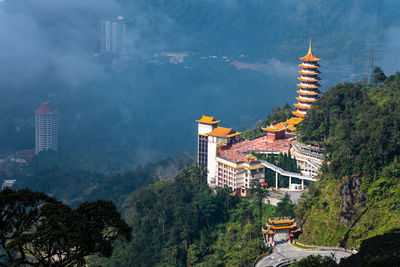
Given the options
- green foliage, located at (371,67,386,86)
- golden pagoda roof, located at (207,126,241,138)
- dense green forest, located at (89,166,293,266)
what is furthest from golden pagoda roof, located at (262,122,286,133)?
green foliage, located at (371,67,386,86)

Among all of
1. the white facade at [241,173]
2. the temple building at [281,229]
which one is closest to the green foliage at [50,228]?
the temple building at [281,229]

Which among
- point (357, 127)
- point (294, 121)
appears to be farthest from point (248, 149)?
point (357, 127)

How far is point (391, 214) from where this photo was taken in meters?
36.7

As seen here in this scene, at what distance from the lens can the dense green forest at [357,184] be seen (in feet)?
121

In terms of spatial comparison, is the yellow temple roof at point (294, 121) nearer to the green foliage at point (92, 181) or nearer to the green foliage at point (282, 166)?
the green foliage at point (282, 166)

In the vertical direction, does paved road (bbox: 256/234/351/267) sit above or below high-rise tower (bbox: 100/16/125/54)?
below

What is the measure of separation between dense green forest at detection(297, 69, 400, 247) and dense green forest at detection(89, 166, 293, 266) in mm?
2520

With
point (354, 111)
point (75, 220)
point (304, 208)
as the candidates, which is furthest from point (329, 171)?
point (75, 220)

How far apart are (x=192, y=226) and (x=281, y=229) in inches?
319

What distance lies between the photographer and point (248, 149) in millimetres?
47469

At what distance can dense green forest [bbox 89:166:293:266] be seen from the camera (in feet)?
133

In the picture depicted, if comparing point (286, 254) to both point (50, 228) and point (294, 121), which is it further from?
point (50, 228)

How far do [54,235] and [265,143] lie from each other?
104ft

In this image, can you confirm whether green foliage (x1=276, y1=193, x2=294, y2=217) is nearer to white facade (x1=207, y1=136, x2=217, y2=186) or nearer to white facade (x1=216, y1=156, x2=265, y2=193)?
white facade (x1=216, y1=156, x2=265, y2=193)
